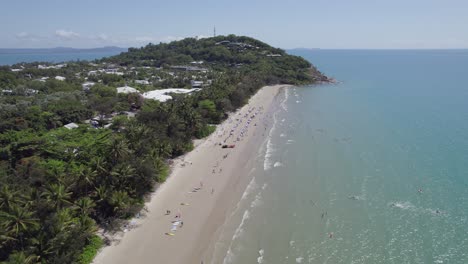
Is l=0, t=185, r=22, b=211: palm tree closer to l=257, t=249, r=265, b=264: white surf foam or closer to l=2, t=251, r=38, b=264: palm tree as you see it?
l=2, t=251, r=38, b=264: palm tree

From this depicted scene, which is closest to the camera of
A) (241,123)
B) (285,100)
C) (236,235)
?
(236,235)

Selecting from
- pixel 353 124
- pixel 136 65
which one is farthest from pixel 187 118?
pixel 136 65

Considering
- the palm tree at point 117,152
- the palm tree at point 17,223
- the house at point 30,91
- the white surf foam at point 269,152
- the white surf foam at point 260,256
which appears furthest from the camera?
the house at point 30,91

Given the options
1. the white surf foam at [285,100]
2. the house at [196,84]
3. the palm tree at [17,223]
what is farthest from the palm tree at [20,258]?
the house at [196,84]

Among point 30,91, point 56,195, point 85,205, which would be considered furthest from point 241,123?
point 30,91

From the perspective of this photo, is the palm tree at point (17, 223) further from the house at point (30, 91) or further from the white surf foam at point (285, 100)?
the white surf foam at point (285, 100)

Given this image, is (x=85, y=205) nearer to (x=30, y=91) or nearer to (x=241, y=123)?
(x=241, y=123)
